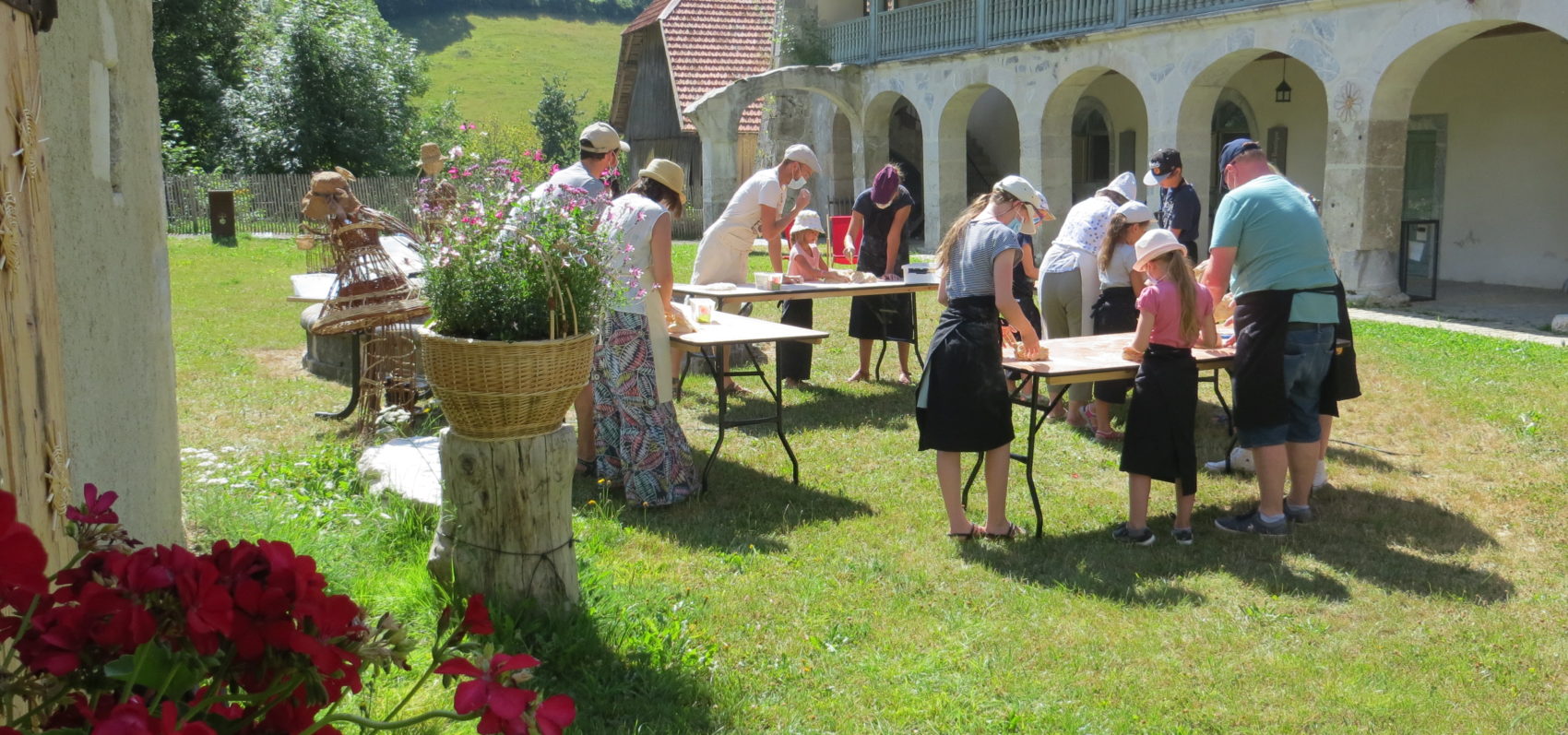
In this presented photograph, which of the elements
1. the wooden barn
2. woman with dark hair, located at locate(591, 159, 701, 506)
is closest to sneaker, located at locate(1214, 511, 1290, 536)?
woman with dark hair, located at locate(591, 159, 701, 506)

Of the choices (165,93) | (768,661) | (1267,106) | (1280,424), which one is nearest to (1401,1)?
(1267,106)

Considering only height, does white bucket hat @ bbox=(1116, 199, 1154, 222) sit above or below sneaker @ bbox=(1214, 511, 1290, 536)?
above

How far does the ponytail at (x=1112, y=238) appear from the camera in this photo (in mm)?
6297

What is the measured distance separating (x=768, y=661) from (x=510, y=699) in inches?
109

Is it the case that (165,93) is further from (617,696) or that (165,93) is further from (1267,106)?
(617,696)

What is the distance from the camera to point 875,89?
19859mm

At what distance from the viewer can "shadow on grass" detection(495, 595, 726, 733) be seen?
11.5 feet

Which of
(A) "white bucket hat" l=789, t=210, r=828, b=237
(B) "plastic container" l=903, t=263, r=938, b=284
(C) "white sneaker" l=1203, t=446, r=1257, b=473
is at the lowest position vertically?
(C) "white sneaker" l=1203, t=446, r=1257, b=473

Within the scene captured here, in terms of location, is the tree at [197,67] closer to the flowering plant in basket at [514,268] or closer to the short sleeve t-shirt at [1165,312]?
the flowering plant in basket at [514,268]

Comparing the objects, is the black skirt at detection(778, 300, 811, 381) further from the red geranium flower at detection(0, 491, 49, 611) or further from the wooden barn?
the wooden barn

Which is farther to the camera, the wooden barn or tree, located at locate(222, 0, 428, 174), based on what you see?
tree, located at locate(222, 0, 428, 174)

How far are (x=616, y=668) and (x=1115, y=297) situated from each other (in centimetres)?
409

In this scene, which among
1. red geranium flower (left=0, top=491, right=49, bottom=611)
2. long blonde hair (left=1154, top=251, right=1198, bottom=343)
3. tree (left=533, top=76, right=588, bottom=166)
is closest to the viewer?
red geranium flower (left=0, top=491, right=49, bottom=611)

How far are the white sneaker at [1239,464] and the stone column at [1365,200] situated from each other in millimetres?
7119
